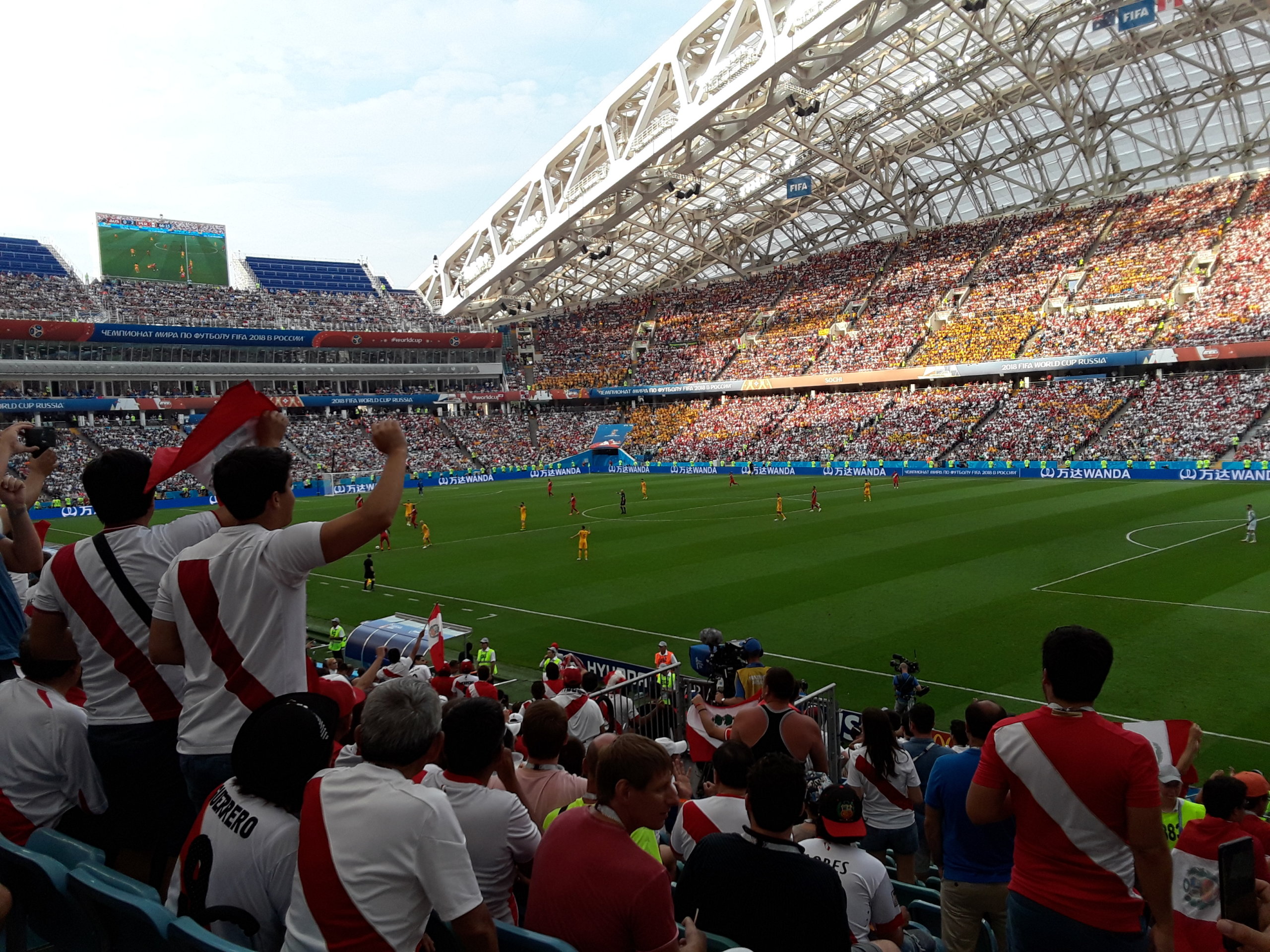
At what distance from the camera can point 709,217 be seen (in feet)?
200

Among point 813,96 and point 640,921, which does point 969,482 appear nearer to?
point 813,96

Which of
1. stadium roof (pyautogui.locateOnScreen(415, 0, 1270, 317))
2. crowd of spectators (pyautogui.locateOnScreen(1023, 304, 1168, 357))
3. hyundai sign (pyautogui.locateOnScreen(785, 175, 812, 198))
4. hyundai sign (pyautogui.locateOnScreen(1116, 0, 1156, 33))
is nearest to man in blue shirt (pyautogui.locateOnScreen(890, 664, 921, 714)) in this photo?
stadium roof (pyautogui.locateOnScreen(415, 0, 1270, 317))

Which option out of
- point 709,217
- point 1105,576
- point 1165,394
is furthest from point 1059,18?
point 1105,576

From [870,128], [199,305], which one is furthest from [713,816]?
[199,305]

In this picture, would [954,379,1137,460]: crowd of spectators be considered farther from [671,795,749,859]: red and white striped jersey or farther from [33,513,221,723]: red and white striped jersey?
[33,513,221,723]: red and white striped jersey

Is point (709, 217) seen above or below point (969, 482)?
above

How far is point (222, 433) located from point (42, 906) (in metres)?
2.24

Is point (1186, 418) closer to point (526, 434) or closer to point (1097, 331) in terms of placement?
point (1097, 331)

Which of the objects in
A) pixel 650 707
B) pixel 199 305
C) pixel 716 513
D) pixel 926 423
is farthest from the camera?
pixel 199 305

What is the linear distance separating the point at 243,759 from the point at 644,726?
272 inches

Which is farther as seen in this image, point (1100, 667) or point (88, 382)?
point (88, 382)

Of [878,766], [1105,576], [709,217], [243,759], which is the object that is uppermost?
[709,217]

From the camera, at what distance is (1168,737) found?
15.8 feet

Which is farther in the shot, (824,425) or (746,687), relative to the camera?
(824,425)
